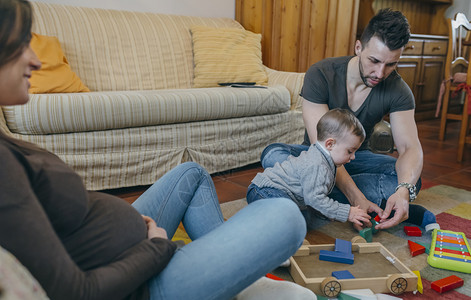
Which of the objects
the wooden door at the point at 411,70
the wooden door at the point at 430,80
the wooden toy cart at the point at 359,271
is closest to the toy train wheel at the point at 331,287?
the wooden toy cart at the point at 359,271

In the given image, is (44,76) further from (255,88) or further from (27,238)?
(27,238)

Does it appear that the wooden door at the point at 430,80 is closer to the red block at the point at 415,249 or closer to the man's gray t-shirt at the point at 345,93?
the man's gray t-shirt at the point at 345,93

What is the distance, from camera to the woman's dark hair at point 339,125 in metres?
1.41

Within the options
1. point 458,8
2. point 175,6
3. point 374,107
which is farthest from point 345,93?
point 458,8

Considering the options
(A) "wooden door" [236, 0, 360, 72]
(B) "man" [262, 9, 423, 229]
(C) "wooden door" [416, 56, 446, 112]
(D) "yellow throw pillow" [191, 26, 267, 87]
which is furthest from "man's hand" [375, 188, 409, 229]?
(C) "wooden door" [416, 56, 446, 112]

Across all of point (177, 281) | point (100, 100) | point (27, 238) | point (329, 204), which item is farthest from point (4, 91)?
point (100, 100)

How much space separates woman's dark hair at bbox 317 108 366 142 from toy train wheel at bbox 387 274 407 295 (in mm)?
498

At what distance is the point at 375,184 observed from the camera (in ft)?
5.84

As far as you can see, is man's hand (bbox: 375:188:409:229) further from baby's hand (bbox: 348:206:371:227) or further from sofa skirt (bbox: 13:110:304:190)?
sofa skirt (bbox: 13:110:304:190)

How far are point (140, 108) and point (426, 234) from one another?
149 cm

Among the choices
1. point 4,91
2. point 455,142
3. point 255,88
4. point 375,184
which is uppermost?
point 4,91

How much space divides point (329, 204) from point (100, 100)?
1235 millimetres

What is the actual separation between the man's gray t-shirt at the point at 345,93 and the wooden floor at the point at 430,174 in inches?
28.4

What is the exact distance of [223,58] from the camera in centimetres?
292
